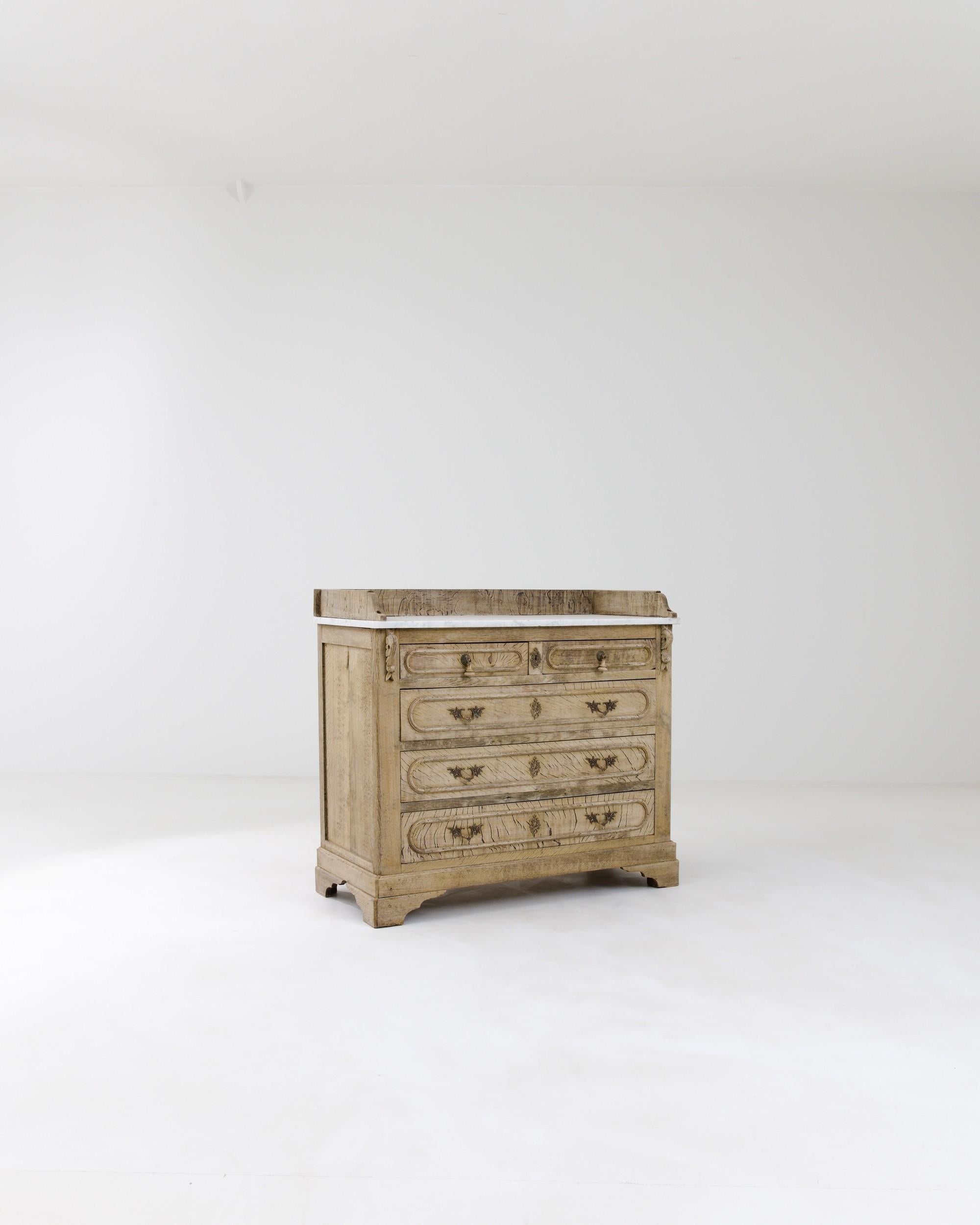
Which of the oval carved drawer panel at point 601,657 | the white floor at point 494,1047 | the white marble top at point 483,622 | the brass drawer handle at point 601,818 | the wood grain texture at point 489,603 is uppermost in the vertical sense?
the wood grain texture at point 489,603

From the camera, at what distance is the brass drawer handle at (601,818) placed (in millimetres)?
3348

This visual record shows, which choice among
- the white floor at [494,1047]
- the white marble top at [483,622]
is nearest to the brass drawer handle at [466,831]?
the white floor at [494,1047]

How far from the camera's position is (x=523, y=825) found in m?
3.23

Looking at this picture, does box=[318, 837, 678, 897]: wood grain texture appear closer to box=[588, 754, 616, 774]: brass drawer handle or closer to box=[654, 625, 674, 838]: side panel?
box=[654, 625, 674, 838]: side panel

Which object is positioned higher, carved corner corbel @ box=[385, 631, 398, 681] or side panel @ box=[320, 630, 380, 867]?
carved corner corbel @ box=[385, 631, 398, 681]

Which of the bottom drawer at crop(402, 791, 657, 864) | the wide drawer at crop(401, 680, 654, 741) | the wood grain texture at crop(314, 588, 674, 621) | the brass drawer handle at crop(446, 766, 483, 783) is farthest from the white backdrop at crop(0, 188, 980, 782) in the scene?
the brass drawer handle at crop(446, 766, 483, 783)

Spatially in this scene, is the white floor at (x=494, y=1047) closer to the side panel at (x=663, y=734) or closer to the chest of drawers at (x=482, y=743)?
the chest of drawers at (x=482, y=743)

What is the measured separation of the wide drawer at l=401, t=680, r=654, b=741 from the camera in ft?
10.2

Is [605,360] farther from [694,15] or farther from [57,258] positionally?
[57,258]

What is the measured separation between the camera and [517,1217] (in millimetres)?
1582

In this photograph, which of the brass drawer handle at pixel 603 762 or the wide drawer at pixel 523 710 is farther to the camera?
the brass drawer handle at pixel 603 762

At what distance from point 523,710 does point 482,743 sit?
0.58 ft

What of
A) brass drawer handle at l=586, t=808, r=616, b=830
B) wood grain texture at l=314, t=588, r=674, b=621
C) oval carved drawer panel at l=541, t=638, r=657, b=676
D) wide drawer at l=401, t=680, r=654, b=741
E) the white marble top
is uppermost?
wood grain texture at l=314, t=588, r=674, b=621

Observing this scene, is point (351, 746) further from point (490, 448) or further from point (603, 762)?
point (490, 448)
